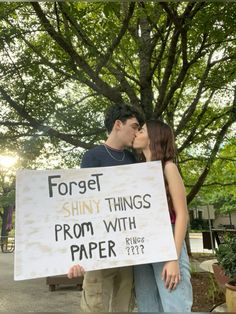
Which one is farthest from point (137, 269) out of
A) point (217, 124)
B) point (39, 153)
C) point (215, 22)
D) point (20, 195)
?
point (217, 124)

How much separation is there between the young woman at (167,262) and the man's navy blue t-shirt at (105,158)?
116mm

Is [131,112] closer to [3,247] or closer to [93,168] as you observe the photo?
[93,168]

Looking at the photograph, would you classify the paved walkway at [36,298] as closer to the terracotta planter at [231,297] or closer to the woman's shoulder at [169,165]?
the terracotta planter at [231,297]

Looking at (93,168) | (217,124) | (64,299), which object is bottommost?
(64,299)

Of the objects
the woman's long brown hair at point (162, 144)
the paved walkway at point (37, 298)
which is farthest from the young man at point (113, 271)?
the paved walkway at point (37, 298)

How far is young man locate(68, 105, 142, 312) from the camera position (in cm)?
210

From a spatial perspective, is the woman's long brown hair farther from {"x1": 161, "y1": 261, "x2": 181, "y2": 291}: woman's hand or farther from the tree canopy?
the tree canopy

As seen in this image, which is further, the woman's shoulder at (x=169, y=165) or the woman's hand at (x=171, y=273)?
the woman's shoulder at (x=169, y=165)

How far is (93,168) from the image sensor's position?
2.05 m

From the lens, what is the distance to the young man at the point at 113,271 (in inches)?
82.7

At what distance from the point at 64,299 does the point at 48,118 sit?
9.88ft

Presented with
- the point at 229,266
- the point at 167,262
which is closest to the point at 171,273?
the point at 167,262

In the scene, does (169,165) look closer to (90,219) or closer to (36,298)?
(90,219)

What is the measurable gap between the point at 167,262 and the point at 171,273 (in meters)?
0.06
